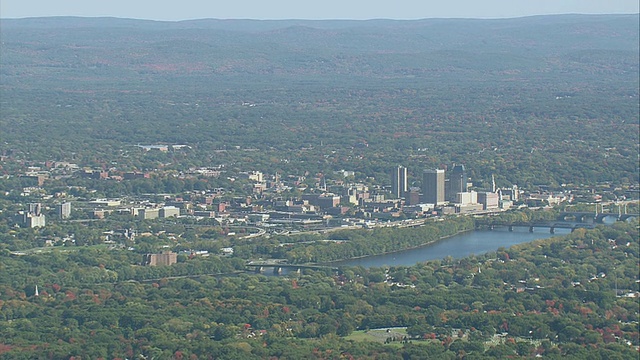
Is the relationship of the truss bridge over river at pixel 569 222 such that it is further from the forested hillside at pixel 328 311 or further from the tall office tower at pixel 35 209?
the tall office tower at pixel 35 209

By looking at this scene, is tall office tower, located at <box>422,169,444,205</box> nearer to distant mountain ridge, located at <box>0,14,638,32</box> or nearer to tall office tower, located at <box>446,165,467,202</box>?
tall office tower, located at <box>446,165,467,202</box>

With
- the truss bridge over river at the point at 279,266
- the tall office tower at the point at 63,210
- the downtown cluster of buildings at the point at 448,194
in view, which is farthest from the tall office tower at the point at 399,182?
the truss bridge over river at the point at 279,266

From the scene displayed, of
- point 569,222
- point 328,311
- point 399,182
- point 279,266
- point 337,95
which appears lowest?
point 337,95

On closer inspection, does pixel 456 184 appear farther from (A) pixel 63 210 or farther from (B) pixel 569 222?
(A) pixel 63 210

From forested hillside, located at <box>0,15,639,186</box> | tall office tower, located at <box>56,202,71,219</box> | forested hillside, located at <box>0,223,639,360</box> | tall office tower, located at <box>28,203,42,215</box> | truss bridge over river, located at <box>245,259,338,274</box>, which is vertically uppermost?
forested hillside, located at <box>0,223,639,360</box>

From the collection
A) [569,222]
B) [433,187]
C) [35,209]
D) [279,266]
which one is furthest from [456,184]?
[279,266]

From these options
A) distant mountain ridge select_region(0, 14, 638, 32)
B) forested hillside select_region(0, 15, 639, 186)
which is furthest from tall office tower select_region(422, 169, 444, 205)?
distant mountain ridge select_region(0, 14, 638, 32)
